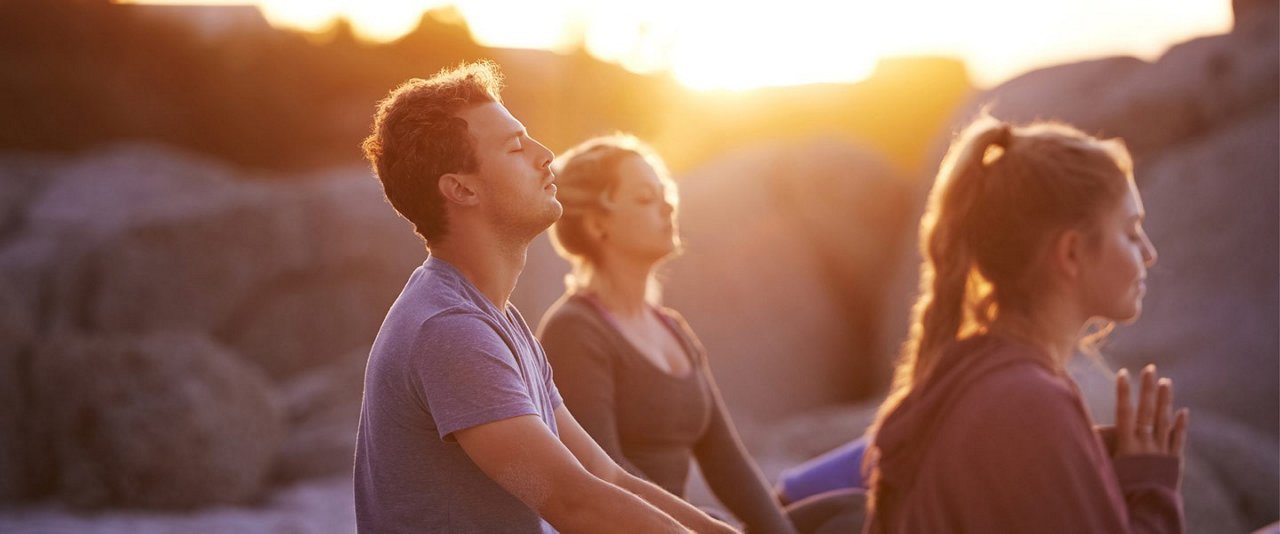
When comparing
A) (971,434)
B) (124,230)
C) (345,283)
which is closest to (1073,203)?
(971,434)

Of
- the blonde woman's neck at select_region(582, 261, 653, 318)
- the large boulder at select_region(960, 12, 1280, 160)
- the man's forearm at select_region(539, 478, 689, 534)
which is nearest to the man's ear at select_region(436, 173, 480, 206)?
the man's forearm at select_region(539, 478, 689, 534)

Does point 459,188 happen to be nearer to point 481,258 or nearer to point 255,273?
point 481,258

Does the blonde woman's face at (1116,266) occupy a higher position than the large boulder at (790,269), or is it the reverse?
the blonde woman's face at (1116,266)

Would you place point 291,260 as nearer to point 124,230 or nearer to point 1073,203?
point 124,230

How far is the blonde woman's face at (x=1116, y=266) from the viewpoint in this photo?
2.44 m

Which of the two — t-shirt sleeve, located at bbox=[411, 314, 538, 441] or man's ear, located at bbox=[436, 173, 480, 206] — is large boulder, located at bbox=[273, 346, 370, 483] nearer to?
man's ear, located at bbox=[436, 173, 480, 206]

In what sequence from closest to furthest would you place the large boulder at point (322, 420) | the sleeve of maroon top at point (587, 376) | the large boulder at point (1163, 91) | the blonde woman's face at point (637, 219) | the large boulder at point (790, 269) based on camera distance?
the sleeve of maroon top at point (587, 376)
the blonde woman's face at point (637, 219)
the large boulder at point (322, 420)
the large boulder at point (1163, 91)
the large boulder at point (790, 269)

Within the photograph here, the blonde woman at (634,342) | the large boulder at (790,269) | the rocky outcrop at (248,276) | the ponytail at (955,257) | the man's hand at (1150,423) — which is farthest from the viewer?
the large boulder at (790,269)

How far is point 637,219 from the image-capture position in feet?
11.8

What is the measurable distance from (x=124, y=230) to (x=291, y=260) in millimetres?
1472

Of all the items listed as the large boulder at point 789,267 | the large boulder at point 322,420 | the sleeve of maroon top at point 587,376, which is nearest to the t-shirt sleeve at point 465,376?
the sleeve of maroon top at point 587,376

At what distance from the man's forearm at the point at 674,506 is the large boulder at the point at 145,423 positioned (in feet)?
16.1

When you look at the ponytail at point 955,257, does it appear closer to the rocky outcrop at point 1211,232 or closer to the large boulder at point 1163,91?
the rocky outcrop at point 1211,232

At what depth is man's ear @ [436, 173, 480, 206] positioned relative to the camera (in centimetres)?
202
